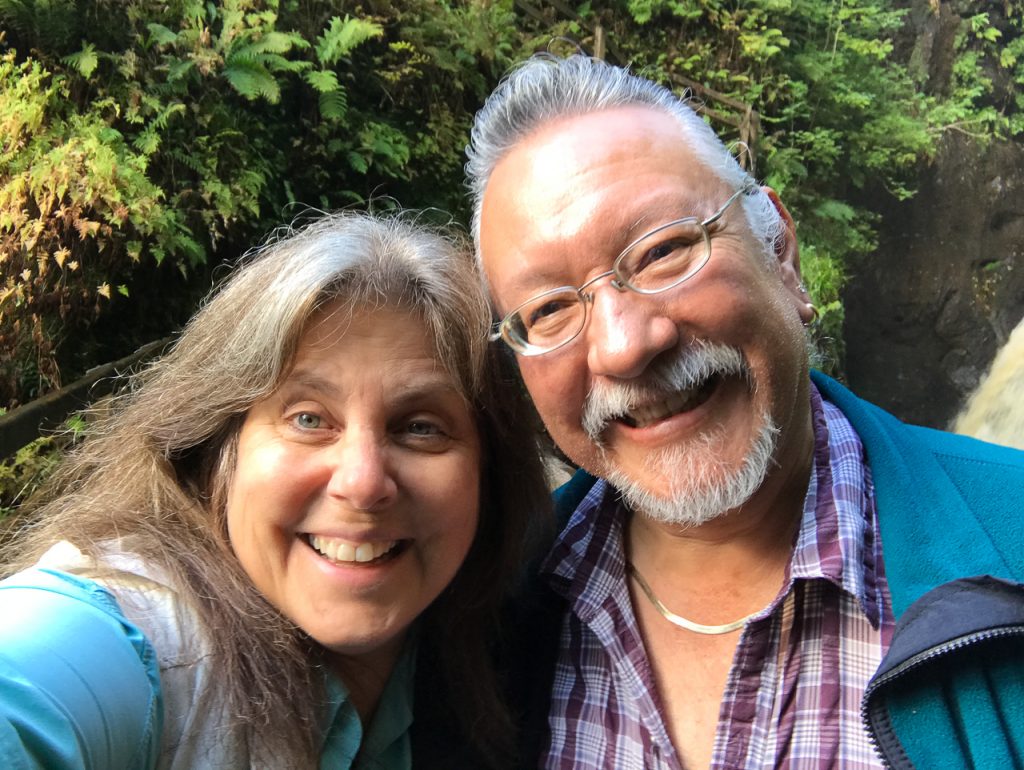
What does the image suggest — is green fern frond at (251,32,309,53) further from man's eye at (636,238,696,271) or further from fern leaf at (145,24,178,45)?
man's eye at (636,238,696,271)

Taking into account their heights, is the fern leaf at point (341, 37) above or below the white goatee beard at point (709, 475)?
above

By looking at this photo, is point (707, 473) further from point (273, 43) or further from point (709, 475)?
point (273, 43)

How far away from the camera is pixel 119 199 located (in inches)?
141

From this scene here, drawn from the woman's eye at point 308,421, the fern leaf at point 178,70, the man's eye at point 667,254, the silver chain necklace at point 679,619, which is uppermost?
the fern leaf at point 178,70

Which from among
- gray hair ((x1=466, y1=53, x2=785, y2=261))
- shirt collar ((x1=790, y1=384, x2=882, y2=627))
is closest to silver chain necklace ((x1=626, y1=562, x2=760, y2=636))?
shirt collar ((x1=790, y1=384, x2=882, y2=627))

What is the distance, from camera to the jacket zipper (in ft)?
3.98

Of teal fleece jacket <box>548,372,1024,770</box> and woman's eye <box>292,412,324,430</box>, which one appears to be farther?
woman's eye <box>292,412,324,430</box>

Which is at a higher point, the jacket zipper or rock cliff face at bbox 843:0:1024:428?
the jacket zipper

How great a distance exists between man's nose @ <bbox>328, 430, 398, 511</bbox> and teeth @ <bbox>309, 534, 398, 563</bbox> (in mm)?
87

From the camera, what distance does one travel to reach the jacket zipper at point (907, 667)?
1212mm

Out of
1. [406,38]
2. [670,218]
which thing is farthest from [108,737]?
[406,38]

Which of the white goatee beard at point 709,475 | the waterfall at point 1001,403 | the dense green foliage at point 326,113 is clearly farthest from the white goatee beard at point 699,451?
the waterfall at point 1001,403

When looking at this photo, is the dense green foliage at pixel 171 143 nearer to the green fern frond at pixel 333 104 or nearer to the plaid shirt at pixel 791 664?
the green fern frond at pixel 333 104

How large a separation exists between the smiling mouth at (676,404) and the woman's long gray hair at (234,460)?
12.7 inches
